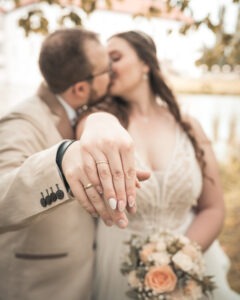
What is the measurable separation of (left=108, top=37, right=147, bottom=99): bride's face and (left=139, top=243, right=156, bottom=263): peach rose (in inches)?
52.6

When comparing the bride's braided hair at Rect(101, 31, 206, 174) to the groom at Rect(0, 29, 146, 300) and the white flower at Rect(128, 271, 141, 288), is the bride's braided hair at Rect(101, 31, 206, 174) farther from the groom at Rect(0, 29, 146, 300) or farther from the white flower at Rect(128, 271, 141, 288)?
the white flower at Rect(128, 271, 141, 288)

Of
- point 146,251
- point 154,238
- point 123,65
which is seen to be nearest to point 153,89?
point 123,65

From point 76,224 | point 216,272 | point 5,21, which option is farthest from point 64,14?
point 5,21

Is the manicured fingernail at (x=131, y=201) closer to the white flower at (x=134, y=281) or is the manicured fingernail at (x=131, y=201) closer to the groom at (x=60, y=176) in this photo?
the groom at (x=60, y=176)

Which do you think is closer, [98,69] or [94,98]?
[98,69]

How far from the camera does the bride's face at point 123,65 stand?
8.62 feet

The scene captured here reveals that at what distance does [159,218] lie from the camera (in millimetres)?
2549

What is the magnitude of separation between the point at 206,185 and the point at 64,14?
1.86 m

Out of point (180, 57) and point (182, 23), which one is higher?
Result: point (182, 23)

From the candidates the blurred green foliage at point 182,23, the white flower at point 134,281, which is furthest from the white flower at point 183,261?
the blurred green foliage at point 182,23

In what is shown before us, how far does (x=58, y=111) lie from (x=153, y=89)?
48.7 inches

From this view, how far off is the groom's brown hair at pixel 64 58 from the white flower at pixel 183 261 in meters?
1.40

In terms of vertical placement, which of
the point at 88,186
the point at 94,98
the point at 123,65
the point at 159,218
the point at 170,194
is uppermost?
the point at 88,186

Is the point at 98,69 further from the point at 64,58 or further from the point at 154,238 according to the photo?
the point at 154,238
